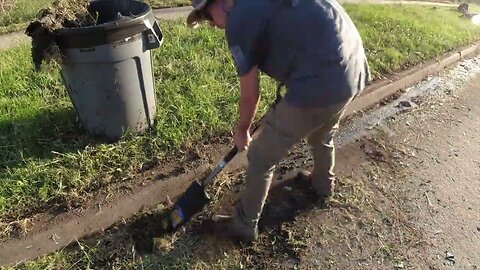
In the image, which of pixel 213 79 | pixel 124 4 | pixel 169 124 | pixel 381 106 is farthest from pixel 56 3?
pixel 381 106

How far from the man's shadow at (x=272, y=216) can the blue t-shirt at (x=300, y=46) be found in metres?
1.00

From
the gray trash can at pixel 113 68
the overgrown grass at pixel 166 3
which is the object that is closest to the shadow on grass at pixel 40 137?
the gray trash can at pixel 113 68

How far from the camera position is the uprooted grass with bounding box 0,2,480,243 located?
3029 mm

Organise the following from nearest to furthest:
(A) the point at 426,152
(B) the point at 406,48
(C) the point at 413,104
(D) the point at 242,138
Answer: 1. (D) the point at 242,138
2. (A) the point at 426,152
3. (C) the point at 413,104
4. (B) the point at 406,48

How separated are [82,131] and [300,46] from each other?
2.04m

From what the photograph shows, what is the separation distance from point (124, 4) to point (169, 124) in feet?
3.12

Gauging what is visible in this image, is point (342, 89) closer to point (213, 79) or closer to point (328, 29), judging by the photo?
point (328, 29)

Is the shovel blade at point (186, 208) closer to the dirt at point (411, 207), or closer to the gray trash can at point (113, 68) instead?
the dirt at point (411, 207)

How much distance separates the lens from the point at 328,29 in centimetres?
206

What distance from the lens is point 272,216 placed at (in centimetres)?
295

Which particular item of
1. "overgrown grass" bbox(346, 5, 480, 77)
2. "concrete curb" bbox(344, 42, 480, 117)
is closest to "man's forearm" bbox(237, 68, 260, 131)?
"concrete curb" bbox(344, 42, 480, 117)

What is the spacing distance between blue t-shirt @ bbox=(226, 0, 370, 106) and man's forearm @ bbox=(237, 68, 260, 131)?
0.04m

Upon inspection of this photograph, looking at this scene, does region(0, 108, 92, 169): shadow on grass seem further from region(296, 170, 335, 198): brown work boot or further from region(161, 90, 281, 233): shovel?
region(296, 170, 335, 198): brown work boot

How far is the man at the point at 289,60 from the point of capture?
200cm
